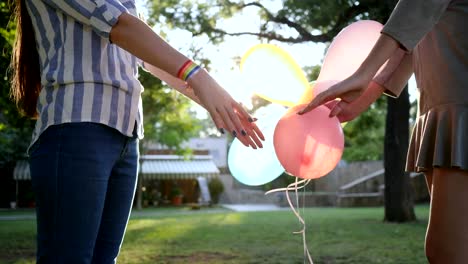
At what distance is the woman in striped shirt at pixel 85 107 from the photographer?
3.53 feet

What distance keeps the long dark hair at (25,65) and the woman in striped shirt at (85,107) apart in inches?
0.6

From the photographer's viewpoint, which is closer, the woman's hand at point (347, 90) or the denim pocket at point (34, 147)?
the denim pocket at point (34, 147)

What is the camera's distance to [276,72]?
2.09 m

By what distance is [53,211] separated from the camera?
107 centimetres

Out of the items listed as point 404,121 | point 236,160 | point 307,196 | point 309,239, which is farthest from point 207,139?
point 236,160

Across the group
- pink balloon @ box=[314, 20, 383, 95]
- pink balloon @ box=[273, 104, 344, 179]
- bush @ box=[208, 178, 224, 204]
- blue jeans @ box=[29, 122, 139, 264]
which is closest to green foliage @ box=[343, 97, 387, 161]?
bush @ box=[208, 178, 224, 204]

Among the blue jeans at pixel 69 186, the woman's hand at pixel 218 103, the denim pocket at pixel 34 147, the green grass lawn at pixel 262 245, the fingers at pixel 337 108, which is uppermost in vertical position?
the fingers at pixel 337 108

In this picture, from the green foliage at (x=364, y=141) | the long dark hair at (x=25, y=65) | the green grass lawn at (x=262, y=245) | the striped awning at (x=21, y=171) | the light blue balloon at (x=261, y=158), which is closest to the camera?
the long dark hair at (x=25, y=65)

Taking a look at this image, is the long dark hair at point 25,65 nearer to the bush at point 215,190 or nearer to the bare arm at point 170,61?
the bare arm at point 170,61

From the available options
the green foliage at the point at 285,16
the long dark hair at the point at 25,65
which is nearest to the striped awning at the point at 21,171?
the green foliage at the point at 285,16

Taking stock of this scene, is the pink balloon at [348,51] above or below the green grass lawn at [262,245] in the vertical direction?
above

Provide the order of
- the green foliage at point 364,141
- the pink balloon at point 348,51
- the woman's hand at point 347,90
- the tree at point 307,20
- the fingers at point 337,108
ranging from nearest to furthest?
the woman's hand at point 347,90 < the fingers at point 337,108 < the pink balloon at point 348,51 < the tree at point 307,20 < the green foliage at point 364,141

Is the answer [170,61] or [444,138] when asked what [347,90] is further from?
[170,61]

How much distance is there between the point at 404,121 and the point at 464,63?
332 inches
